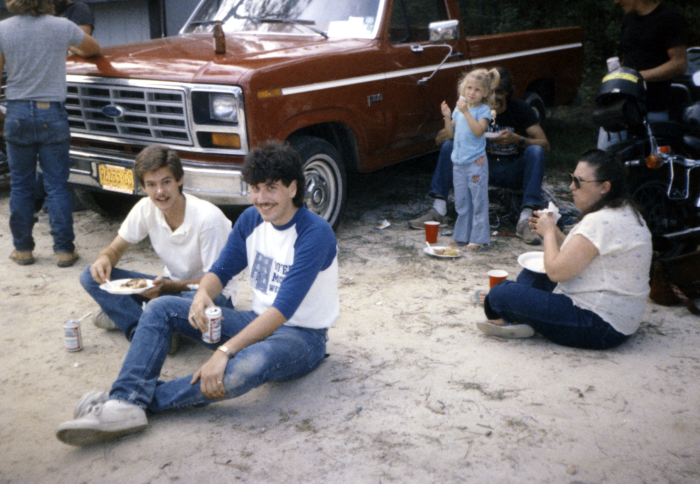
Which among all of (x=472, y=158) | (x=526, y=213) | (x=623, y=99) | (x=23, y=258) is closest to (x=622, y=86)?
(x=623, y=99)

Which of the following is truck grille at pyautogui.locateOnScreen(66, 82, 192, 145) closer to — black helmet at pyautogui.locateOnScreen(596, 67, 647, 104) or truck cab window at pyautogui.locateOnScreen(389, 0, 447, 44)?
truck cab window at pyautogui.locateOnScreen(389, 0, 447, 44)

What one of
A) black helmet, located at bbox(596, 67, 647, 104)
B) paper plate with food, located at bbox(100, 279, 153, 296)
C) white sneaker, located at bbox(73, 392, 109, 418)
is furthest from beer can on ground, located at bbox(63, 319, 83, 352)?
black helmet, located at bbox(596, 67, 647, 104)

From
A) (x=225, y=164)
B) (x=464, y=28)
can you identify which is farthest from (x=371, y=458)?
(x=464, y=28)

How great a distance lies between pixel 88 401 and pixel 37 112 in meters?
2.74

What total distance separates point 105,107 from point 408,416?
128 inches

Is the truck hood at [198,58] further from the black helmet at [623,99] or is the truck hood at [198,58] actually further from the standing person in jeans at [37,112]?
the black helmet at [623,99]

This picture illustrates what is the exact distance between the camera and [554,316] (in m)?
3.58

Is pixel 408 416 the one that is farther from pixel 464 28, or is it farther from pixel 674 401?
pixel 464 28

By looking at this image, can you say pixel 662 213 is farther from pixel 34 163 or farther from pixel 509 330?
pixel 34 163

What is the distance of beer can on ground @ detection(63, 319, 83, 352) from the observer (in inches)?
144

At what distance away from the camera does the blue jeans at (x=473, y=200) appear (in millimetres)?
5352

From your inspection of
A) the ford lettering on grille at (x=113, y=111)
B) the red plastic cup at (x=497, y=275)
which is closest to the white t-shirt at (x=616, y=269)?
the red plastic cup at (x=497, y=275)

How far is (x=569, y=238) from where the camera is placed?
138 inches

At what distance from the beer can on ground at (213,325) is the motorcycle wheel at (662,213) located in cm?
330
